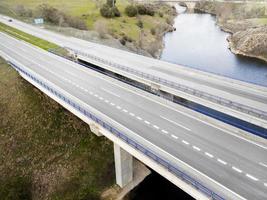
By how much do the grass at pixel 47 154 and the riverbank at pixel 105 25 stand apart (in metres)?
32.0

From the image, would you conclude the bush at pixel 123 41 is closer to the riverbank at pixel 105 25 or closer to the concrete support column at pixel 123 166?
the riverbank at pixel 105 25

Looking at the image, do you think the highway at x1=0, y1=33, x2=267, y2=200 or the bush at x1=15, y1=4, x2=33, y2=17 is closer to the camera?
the highway at x1=0, y1=33, x2=267, y2=200

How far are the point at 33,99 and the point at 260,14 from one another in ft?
332

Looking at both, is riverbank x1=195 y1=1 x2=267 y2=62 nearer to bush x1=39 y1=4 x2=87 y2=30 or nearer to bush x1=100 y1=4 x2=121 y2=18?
bush x1=100 y1=4 x2=121 y2=18

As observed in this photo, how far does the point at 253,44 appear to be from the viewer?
7525 centimetres

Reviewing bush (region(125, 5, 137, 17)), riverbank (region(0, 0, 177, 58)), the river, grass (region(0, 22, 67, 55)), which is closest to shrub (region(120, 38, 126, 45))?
riverbank (region(0, 0, 177, 58))

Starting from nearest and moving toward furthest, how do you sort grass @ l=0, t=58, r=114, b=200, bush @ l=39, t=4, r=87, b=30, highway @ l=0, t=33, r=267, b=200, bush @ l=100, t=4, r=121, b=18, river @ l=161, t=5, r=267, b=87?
1. highway @ l=0, t=33, r=267, b=200
2. grass @ l=0, t=58, r=114, b=200
3. river @ l=161, t=5, r=267, b=87
4. bush @ l=39, t=4, r=87, b=30
5. bush @ l=100, t=4, r=121, b=18

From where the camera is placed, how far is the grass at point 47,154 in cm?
3080

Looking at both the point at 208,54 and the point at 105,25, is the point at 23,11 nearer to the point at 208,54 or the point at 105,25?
the point at 105,25

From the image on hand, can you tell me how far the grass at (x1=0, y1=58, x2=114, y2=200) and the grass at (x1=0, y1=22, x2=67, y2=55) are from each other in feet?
52.4

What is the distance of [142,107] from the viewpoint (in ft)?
96.7

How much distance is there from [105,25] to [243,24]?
50.9m

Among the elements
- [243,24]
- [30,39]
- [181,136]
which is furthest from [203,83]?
[243,24]

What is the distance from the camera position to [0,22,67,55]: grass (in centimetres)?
5441
